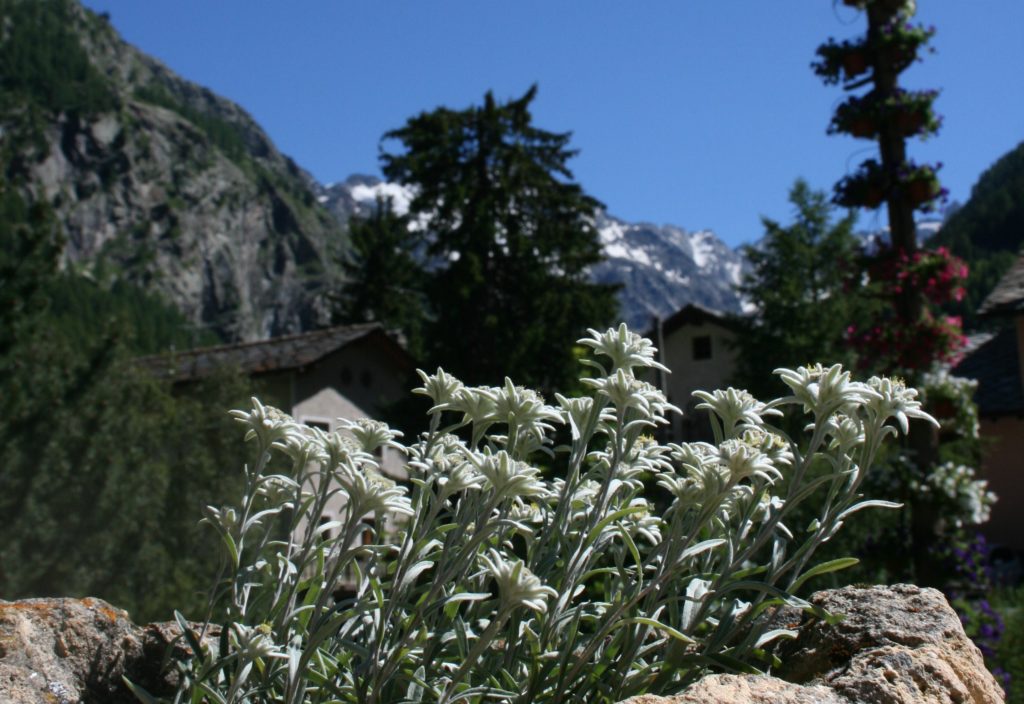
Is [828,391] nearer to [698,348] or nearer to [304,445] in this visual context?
[304,445]

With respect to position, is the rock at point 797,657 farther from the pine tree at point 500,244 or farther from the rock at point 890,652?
the pine tree at point 500,244

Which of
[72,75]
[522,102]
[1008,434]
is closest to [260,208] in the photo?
[72,75]

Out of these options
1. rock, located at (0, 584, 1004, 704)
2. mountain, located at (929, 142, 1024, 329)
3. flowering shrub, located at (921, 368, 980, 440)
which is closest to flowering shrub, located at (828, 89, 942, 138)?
flowering shrub, located at (921, 368, 980, 440)

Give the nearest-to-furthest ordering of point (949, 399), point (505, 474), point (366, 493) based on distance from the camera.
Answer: point (505, 474) → point (366, 493) → point (949, 399)

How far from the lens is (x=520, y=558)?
2051 mm

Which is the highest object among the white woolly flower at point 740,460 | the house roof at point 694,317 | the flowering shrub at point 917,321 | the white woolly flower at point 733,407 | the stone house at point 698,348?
the house roof at point 694,317

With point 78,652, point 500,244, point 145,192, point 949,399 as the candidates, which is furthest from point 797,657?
Answer: point 145,192

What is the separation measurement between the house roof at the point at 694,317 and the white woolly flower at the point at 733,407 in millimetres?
34586

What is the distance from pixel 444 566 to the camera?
191cm

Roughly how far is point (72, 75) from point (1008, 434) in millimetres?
140790

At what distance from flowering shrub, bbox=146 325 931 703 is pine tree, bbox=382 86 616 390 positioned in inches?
787

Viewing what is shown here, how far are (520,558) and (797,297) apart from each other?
3376cm

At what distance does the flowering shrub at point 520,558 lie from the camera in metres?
1.89

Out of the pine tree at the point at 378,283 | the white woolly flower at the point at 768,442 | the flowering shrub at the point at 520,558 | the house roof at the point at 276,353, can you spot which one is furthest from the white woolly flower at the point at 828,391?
the pine tree at the point at 378,283
